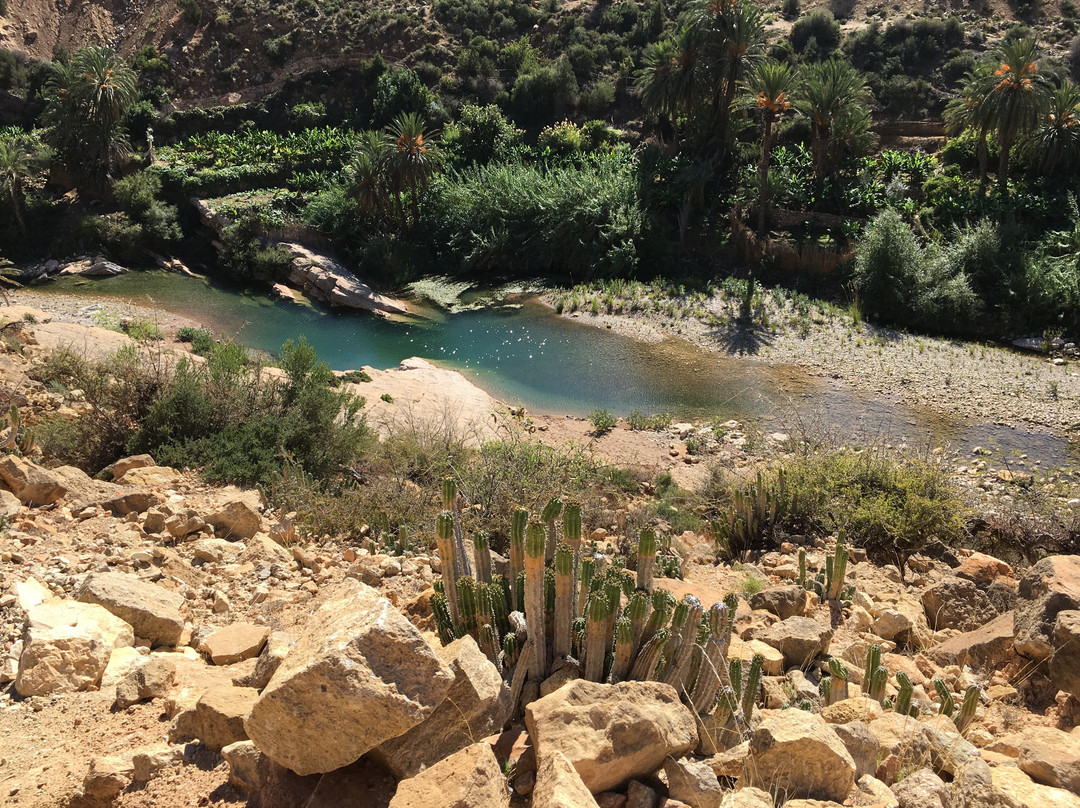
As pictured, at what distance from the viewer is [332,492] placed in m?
8.95

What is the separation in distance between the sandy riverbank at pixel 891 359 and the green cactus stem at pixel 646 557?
41.4ft

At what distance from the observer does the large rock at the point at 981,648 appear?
5840mm

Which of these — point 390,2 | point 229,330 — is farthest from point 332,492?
point 390,2

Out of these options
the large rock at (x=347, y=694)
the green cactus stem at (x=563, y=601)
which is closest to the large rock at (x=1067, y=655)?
the green cactus stem at (x=563, y=601)

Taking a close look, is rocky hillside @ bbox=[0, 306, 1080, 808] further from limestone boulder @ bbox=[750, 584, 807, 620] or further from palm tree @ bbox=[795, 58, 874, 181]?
palm tree @ bbox=[795, 58, 874, 181]

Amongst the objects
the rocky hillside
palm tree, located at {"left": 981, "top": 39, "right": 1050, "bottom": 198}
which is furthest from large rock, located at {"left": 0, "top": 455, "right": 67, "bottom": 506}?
palm tree, located at {"left": 981, "top": 39, "right": 1050, "bottom": 198}

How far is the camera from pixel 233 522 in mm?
7242

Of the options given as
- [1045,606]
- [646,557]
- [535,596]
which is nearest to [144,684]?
[535,596]

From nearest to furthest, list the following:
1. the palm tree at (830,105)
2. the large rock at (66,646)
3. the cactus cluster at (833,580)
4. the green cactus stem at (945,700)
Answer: the large rock at (66,646), the green cactus stem at (945,700), the cactus cluster at (833,580), the palm tree at (830,105)

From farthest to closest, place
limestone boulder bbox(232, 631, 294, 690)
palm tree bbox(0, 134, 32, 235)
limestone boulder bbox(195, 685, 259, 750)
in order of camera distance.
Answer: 1. palm tree bbox(0, 134, 32, 235)
2. limestone boulder bbox(232, 631, 294, 690)
3. limestone boulder bbox(195, 685, 259, 750)

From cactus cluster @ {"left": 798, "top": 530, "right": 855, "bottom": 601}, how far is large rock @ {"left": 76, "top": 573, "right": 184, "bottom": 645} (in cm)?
522

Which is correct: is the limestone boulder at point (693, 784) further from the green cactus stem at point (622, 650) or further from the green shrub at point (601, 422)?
the green shrub at point (601, 422)

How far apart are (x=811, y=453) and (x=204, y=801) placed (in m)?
9.42

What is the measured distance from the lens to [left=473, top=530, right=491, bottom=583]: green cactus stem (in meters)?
5.19
